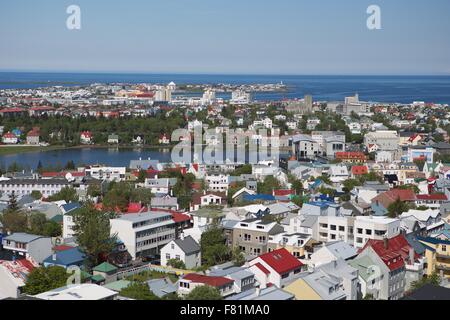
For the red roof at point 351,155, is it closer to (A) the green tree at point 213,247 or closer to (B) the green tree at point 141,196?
(B) the green tree at point 141,196

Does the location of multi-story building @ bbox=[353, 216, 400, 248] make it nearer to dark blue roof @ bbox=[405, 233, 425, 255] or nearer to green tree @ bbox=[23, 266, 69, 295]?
dark blue roof @ bbox=[405, 233, 425, 255]

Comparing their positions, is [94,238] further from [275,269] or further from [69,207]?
[69,207]

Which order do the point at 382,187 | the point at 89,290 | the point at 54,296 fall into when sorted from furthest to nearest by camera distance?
the point at 382,187, the point at 89,290, the point at 54,296

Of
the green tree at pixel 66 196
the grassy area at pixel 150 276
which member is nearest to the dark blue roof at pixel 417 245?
the grassy area at pixel 150 276
